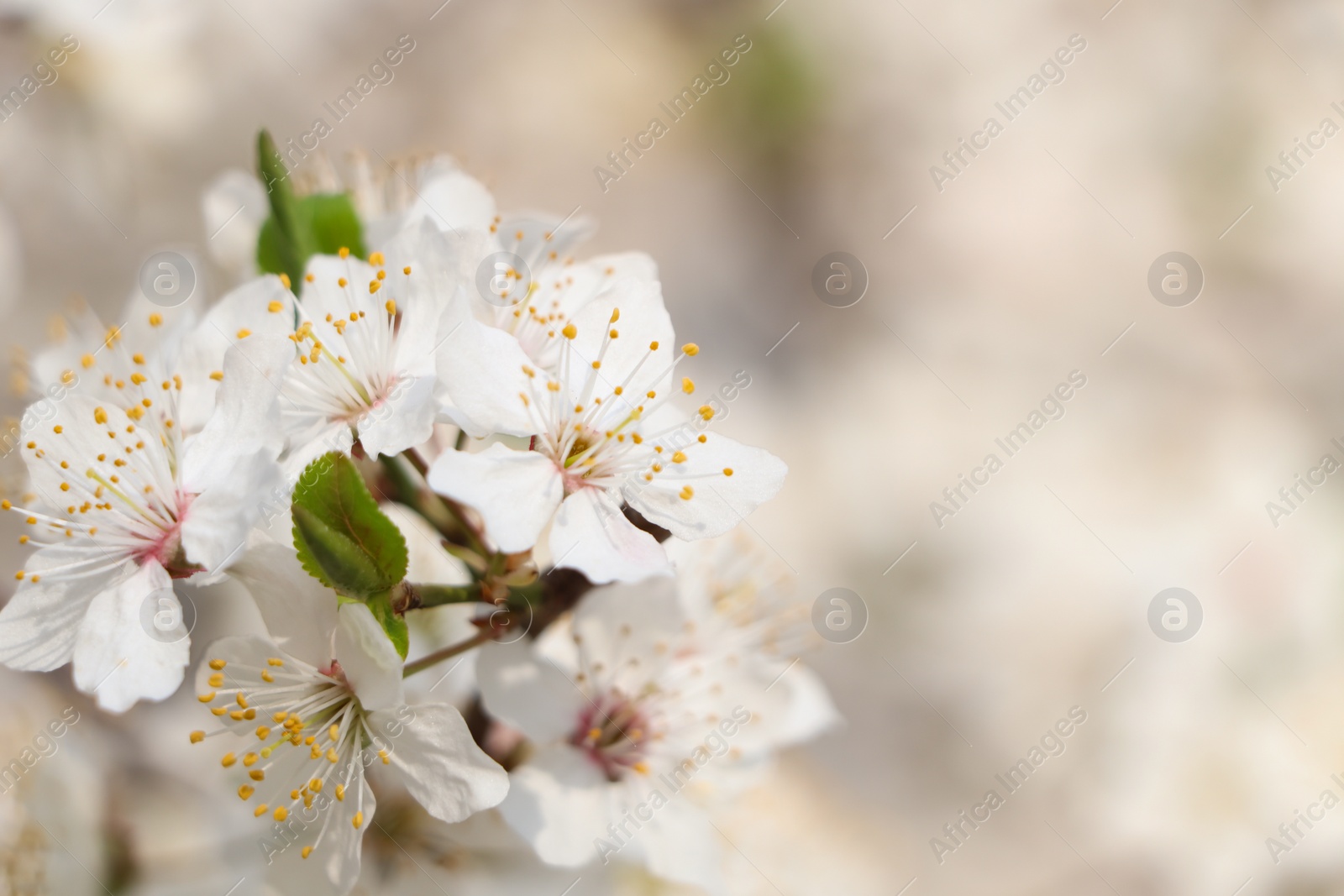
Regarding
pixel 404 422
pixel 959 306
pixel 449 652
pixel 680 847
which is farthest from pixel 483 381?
pixel 959 306

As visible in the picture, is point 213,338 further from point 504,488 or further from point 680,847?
point 680,847

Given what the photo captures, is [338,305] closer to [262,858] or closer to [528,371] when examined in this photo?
[528,371]

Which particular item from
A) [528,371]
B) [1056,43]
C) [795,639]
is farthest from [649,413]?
[1056,43]

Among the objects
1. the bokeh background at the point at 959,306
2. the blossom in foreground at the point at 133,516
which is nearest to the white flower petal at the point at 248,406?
the blossom in foreground at the point at 133,516

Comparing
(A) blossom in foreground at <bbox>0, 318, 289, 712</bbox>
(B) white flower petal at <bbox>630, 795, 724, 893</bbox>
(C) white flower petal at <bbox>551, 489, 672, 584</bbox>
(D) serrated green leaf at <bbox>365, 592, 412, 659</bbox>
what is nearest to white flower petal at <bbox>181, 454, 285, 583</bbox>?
(A) blossom in foreground at <bbox>0, 318, 289, 712</bbox>

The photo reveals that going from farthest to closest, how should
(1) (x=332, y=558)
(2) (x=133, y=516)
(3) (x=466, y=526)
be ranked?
1. (3) (x=466, y=526)
2. (2) (x=133, y=516)
3. (1) (x=332, y=558)

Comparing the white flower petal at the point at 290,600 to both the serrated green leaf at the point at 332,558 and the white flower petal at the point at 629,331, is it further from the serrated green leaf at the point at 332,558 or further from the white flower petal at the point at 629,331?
the white flower petal at the point at 629,331
